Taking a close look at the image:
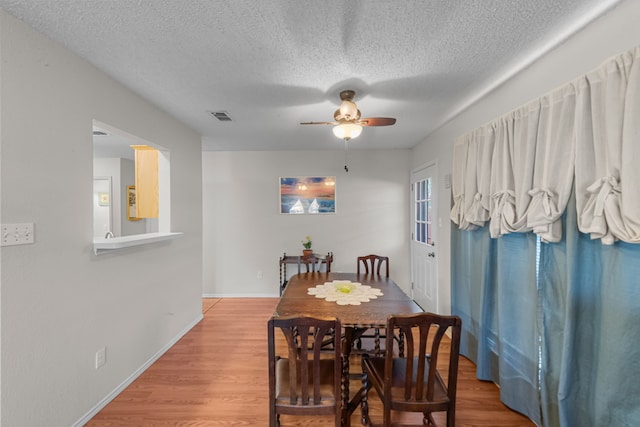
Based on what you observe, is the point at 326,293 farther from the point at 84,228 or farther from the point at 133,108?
the point at 133,108

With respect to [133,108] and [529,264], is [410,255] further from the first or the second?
[133,108]

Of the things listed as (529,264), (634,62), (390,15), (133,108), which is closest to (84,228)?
(133,108)

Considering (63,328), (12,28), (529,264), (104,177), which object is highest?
(12,28)

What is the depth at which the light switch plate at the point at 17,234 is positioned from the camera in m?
1.37

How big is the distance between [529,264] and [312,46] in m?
2.01

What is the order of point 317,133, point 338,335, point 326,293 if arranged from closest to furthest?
1. point 338,335
2. point 326,293
3. point 317,133

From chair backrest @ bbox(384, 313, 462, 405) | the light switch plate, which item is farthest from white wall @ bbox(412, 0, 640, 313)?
the light switch plate

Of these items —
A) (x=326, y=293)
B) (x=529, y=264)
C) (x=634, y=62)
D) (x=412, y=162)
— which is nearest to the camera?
(x=634, y=62)

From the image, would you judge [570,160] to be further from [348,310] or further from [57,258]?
[57,258]

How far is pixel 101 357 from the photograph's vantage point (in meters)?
1.98

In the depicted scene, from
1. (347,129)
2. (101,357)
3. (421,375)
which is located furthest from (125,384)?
(347,129)

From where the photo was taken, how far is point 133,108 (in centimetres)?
233

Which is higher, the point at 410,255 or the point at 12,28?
the point at 12,28

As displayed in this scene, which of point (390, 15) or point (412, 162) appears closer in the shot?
point (390, 15)
